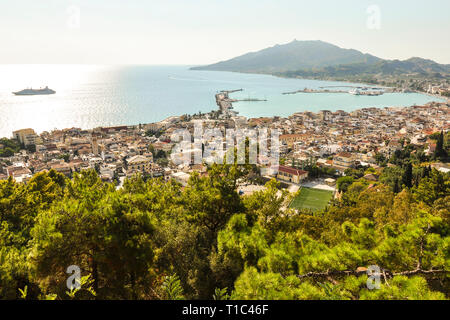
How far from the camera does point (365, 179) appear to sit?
636 inches

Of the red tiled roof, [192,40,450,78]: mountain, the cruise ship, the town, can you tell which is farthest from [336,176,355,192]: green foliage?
[192,40,450,78]: mountain

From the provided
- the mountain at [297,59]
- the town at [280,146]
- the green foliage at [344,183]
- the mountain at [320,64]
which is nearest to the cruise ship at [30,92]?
the town at [280,146]

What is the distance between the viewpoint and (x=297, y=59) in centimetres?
16762

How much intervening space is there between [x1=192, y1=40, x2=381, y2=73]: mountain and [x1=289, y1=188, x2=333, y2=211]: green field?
135 m

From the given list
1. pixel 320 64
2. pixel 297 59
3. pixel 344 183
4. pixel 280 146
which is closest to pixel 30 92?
pixel 280 146

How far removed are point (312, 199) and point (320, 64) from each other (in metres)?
159

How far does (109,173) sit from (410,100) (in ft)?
209

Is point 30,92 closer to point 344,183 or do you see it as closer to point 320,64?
point 344,183

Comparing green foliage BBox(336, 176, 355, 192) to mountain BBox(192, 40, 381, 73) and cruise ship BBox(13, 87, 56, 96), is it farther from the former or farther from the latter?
mountain BBox(192, 40, 381, 73)

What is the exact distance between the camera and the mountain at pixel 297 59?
504 feet

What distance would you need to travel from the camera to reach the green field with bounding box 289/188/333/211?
13.8 metres

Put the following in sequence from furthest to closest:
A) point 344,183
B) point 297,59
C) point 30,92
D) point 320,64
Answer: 1. point 297,59
2. point 320,64
3. point 30,92
4. point 344,183

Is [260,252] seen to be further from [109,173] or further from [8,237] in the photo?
[109,173]

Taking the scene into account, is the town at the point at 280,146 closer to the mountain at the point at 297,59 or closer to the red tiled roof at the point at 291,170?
the red tiled roof at the point at 291,170
